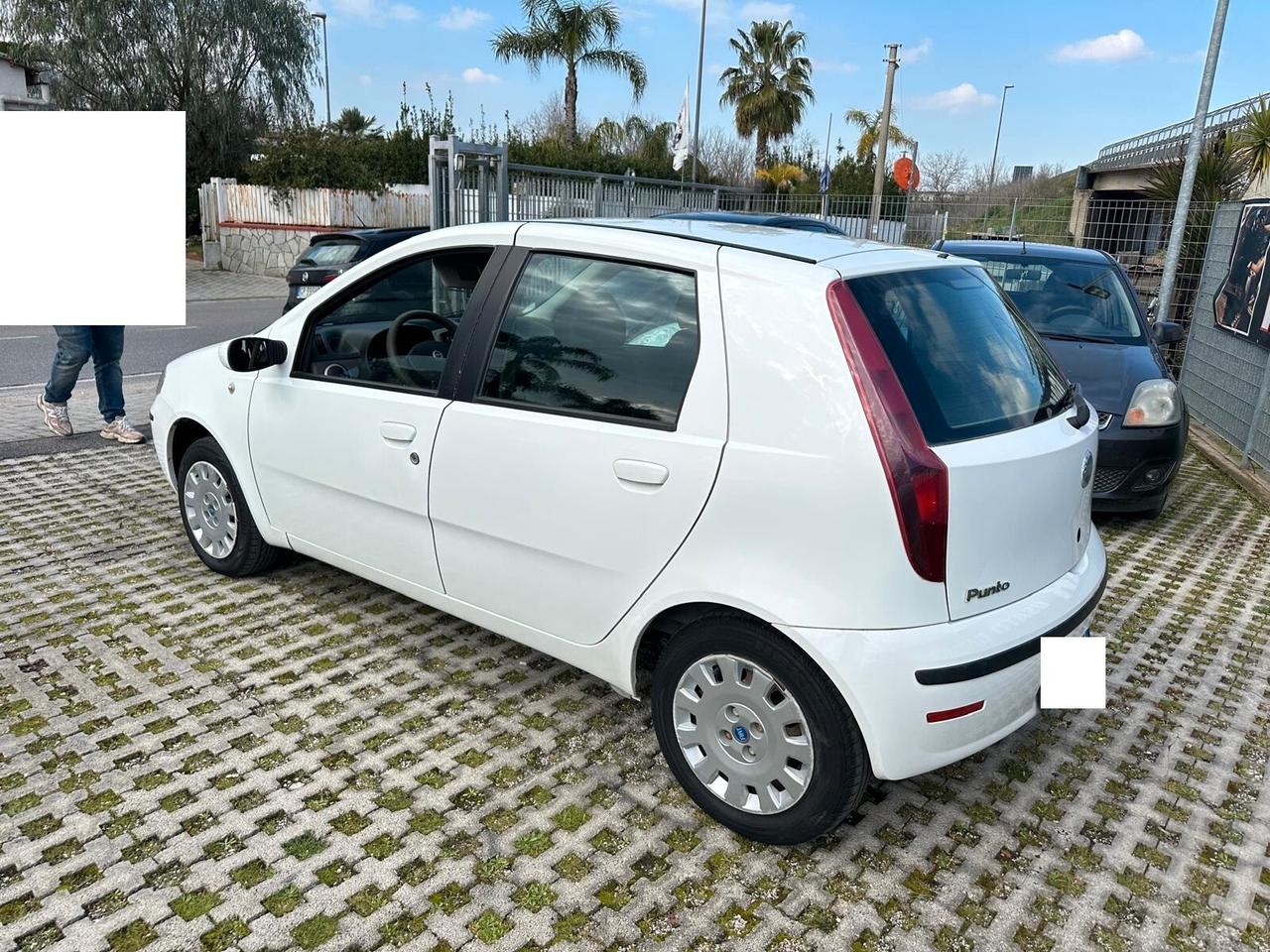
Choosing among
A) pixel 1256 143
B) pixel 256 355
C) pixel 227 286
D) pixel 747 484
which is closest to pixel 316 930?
pixel 747 484

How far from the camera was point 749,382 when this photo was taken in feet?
8.41

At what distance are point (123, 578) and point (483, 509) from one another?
241 cm

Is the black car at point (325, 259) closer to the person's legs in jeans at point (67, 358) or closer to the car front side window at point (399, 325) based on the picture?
the person's legs in jeans at point (67, 358)

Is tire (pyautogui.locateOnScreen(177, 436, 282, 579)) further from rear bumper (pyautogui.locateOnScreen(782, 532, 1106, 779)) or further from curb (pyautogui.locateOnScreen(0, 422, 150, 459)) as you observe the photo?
rear bumper (pyautogui.locateOnScreen(782, 532, 1106, 779))

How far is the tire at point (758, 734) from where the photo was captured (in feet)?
8.21

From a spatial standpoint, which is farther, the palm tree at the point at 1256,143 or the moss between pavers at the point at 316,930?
the palm tree at the point at 1256,143

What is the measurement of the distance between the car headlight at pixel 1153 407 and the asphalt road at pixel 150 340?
9715 mm

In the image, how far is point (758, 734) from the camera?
2658mm

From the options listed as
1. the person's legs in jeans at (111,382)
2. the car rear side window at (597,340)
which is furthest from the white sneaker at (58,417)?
the car rear side window at (597,340)

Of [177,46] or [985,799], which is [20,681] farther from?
[177,46]

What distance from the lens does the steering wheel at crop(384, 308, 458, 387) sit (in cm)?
347

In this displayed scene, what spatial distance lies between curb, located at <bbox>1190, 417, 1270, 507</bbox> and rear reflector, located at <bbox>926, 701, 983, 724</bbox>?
214 inches

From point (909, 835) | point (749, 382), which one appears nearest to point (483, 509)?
point (749, 382)

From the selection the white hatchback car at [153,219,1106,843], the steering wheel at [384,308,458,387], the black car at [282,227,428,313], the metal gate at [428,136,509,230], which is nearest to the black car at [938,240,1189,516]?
the white hatchback car at [153,219,1106,843]
